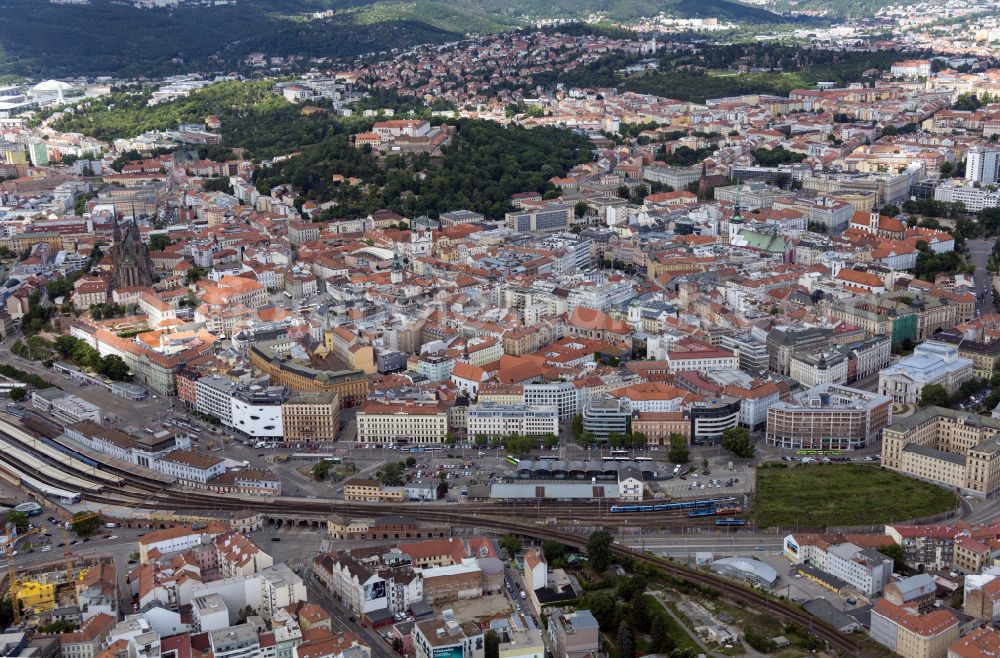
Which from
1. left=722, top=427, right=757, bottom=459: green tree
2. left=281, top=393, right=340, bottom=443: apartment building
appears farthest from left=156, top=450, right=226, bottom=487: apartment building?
left=722, top=427, right=757, bottom=459: green tree

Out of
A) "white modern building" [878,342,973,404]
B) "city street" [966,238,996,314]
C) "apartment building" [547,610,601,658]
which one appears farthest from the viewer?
"city street" [966,238,996,314]

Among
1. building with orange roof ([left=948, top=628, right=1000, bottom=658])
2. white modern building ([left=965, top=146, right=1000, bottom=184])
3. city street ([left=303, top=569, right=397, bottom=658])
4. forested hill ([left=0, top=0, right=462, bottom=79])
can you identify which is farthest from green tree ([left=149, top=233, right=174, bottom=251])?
forested hill ([left=0, top=0, right=462, bottom=79])

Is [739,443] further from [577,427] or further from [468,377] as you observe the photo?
[468,377]

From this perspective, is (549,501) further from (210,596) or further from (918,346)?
(918,346)

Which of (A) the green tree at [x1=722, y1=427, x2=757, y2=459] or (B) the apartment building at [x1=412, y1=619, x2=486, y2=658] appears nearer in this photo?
(B) the apartment building at [x1=412, y1=619, x2=486, y2=658]

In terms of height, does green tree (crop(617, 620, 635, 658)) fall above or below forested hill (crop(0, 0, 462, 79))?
below

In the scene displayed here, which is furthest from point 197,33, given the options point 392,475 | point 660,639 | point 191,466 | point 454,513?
point 660,639

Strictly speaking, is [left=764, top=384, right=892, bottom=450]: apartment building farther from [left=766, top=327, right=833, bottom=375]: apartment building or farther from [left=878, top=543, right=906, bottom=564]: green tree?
[left=878, top=543, right=906, bottom=564]: green tree

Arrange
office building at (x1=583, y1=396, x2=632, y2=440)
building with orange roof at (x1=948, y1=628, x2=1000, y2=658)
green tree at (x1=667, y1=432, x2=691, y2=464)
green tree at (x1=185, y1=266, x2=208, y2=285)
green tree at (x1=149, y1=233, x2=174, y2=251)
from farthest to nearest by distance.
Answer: green tree at (x1=149, y1=233, x2=174, y2=251) < green tree at (x1=185, y1=266, x2=208, y2=285) < office building at (x1=583, y1=396, x2=632, y2=440) < green tree at (x1=667, y1=432, x2=691, y2=464) < building with orange roof at (x1=948, y1=628, x2=1000, y2=658)

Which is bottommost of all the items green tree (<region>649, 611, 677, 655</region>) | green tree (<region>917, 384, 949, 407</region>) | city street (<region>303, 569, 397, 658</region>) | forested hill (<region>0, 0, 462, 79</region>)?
city street (<region>303, 569, 397, 658</region>)
